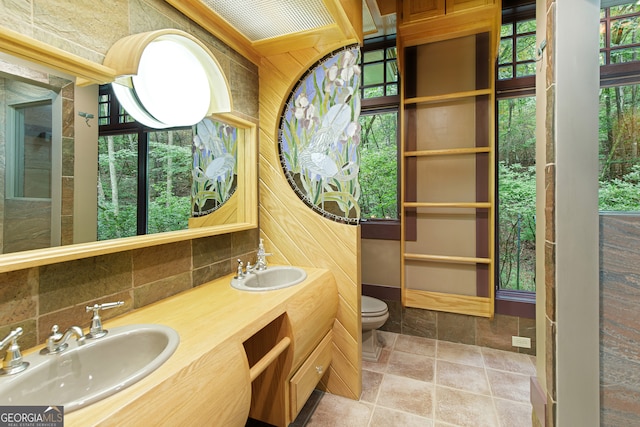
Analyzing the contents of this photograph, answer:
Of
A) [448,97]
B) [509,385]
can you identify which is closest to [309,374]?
[509,385]

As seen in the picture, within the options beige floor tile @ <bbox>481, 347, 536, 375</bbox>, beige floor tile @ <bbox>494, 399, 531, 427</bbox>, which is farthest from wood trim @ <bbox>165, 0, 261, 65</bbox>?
beige floor tile @ <bbox>481, 347, 536, 375</bbox>

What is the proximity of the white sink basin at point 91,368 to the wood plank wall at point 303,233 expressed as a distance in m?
1.04

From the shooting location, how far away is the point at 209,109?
1.64 meters

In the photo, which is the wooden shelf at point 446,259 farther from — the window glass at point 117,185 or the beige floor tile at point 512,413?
the window glass at point 117,185

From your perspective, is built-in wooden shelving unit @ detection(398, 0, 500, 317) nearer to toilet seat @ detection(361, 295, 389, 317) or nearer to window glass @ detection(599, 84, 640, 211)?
toilet seat @ detection(361, 295, 389, 317)

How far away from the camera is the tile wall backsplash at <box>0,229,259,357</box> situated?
917mm

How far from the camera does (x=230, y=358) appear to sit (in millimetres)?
964

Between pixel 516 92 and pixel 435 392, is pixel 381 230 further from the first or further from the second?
pixel 516 92

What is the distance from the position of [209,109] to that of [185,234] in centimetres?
73

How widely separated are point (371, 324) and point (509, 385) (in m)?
1.00

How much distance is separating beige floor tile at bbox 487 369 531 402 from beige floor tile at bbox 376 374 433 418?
44 cm

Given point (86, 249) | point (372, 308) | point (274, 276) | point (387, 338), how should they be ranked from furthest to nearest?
point (387, 338)
point (372, 308)
point (274, 276)
point (86, 249)

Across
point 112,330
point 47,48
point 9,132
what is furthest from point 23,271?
point 47,48

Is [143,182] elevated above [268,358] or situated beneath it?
elevated above
